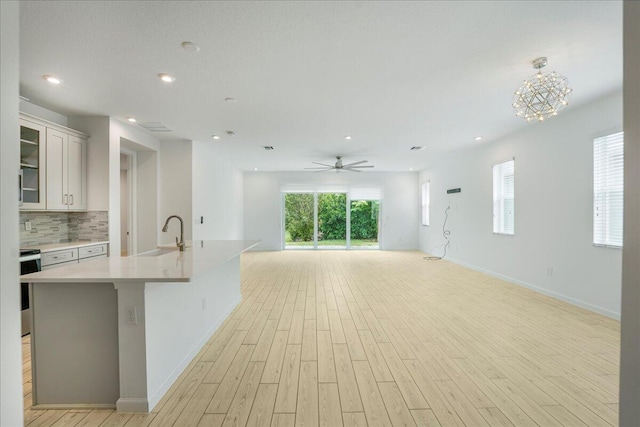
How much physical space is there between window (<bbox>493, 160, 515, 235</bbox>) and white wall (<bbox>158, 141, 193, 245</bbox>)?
5.97 metres

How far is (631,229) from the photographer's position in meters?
1.19

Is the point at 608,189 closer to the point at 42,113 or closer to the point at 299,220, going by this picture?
the point at 42,113

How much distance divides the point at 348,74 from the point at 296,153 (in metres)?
4.18

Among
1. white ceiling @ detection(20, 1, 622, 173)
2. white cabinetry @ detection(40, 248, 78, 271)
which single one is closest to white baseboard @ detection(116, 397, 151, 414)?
white cabinetry @ detection(40, 248, 78, 271)

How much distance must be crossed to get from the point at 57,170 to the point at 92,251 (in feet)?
3.74

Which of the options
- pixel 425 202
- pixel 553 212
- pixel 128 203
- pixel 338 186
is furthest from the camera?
pixel 338 186

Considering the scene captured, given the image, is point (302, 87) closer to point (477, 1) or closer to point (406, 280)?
point (477, 1)

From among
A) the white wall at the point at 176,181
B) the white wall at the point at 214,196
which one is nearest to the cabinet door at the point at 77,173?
the white wall at the point at 176,181

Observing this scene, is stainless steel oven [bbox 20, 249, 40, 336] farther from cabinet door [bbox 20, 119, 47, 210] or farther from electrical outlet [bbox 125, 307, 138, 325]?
electrical outlet [bbox 125, 307, 138, 325]

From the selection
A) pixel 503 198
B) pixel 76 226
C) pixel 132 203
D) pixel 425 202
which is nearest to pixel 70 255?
pixel 76 226

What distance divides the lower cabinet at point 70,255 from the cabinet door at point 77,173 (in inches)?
25.2

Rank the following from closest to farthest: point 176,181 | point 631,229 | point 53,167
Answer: point 631,229, point 53,167, point 176,181

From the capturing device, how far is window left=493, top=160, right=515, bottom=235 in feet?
18.7

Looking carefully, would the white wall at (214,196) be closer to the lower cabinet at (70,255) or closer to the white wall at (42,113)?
the lower cabinet at (70,255)
